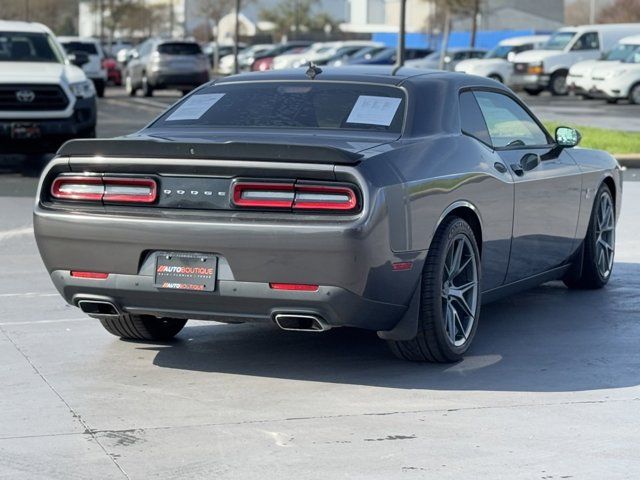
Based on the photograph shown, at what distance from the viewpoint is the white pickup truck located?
17.8m

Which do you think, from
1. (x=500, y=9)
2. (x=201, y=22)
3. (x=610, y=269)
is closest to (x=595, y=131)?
(x=610, y=269)

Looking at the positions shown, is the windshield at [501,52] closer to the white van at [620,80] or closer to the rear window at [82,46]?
the white van at [620,80]

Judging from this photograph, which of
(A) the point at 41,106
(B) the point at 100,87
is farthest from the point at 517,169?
(B) the point at 100,87

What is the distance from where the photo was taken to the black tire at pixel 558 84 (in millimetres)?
42325

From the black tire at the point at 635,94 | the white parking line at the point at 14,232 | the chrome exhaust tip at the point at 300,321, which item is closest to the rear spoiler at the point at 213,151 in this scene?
the chrome exhaust tip at the point at 300,321

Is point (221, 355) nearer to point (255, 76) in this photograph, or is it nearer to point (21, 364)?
point (21, 364)

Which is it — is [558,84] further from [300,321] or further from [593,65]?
[300,321]

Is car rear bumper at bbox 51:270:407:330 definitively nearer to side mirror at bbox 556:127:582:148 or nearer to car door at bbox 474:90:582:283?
car door at bbox 474:90:582:283

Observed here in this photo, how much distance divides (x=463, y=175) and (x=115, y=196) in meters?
1.73

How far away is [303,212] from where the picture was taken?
643cm

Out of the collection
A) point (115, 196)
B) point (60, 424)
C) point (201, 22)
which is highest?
point (115, 196)

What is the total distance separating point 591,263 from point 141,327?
3.14 m

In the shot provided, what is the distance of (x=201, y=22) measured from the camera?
125500mm

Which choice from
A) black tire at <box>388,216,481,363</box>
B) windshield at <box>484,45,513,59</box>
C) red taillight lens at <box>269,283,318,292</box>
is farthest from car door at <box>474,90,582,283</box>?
windshield at <box>484,45,513,59</box>
